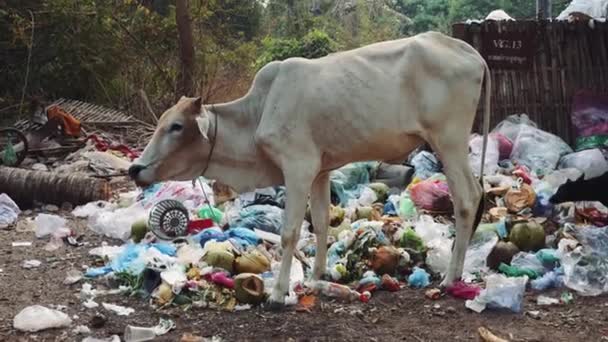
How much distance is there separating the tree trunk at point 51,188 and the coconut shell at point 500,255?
442 centimetres

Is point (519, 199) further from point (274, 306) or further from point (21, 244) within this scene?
point (21, 244)

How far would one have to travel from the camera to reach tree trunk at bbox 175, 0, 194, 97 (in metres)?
13.0

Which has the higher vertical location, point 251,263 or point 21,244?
point 251,263

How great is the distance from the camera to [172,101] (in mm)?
13945

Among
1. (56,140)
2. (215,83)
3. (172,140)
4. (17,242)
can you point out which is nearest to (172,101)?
(215,83)

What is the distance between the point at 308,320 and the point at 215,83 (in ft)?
34.0

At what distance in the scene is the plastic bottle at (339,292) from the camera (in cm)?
470

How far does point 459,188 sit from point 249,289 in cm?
141

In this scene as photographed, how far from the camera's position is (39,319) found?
14.3 feet

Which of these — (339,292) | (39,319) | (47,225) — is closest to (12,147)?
(47,225)

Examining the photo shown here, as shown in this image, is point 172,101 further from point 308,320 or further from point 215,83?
point 308,320

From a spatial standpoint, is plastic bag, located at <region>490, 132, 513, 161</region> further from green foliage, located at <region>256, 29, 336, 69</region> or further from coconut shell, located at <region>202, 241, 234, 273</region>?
green foliage, located at <region>256, 29, 336, 69</region>

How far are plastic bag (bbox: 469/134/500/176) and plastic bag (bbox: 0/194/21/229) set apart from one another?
4586mm

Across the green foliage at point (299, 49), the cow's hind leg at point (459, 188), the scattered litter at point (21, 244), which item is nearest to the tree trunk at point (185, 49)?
the green foliage at point (299, 49)
